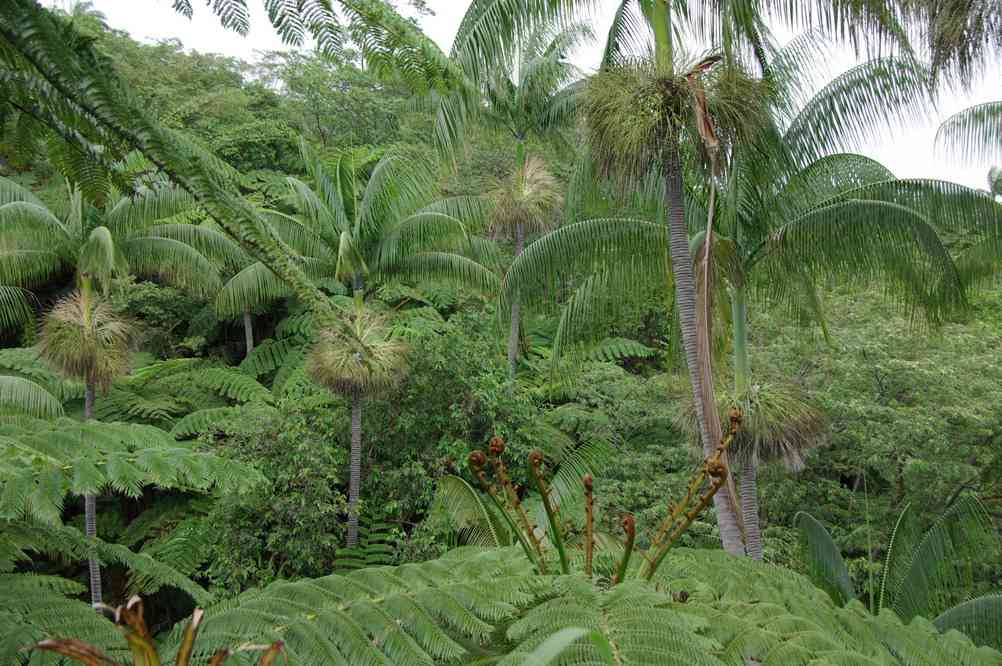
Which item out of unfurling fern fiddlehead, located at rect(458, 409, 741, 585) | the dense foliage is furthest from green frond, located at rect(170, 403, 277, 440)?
unfurling fern fiddlehead, located at rect(458, 409, 741, 585)

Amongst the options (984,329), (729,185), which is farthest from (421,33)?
(984,329)

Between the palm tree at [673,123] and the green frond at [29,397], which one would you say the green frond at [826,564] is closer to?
the palm tree at [673,123]

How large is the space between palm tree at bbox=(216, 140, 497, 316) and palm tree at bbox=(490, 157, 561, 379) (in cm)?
220

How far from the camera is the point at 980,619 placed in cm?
650

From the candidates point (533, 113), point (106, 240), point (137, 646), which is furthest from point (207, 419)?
point (137, 646)

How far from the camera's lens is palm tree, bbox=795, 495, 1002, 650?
773cm

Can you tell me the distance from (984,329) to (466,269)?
822cm

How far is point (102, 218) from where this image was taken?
12.4 meters

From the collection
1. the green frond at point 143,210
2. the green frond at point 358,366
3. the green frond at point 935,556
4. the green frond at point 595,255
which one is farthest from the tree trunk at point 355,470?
the green frond at point 935,556

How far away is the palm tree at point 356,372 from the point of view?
1027cm

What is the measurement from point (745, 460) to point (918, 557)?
2.00m

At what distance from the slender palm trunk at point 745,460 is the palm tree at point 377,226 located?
510cm

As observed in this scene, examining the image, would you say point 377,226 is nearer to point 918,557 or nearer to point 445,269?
point 445,269

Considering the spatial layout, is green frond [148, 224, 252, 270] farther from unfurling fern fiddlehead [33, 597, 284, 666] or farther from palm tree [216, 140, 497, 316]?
unfurling fern fiddlehead [33, 597, 284, 666]
